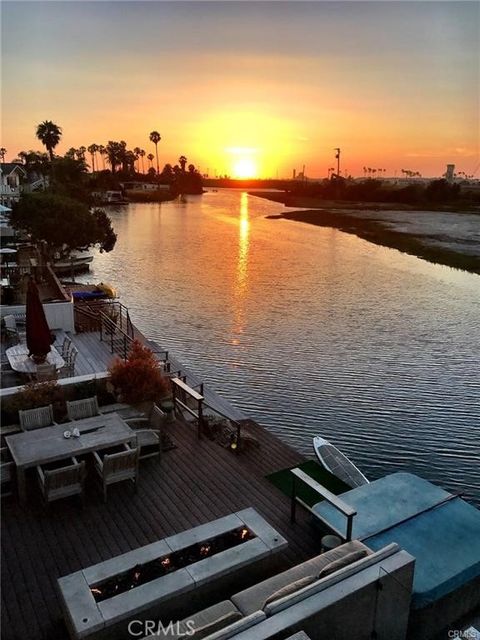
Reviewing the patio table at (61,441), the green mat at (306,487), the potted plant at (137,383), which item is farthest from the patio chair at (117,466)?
the green mat at (306,487)

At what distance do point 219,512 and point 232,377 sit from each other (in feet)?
37.3

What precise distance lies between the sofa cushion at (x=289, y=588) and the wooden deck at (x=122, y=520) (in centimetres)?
153

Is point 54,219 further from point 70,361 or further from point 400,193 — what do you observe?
point 400,193

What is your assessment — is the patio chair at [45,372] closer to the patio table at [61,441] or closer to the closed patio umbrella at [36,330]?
the closed patio umbrella at [36,330]

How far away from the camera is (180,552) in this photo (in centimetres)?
589


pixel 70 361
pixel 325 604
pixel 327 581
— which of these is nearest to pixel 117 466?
pixel 327 581

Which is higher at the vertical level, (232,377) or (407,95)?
(407,95)

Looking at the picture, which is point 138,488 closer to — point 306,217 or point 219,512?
point 219,512

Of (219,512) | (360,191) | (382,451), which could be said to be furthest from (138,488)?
(360,191)

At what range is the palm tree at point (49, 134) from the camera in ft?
243

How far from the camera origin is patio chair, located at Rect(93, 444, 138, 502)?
300 inches

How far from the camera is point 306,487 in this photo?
848 centimetres

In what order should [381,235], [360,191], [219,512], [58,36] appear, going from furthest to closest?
1. [360,191]
2. [381,235]
3. [58,36]
4. [219,512]
